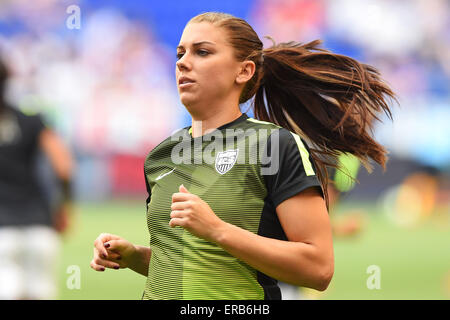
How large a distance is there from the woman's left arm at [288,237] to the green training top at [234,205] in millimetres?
62

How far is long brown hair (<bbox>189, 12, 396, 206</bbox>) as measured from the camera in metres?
2.58

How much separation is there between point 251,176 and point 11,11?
1308 cm

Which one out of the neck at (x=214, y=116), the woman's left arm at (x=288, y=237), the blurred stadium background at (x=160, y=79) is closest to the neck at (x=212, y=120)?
the neck at (x=214, y=116)

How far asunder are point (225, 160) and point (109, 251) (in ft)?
1.66

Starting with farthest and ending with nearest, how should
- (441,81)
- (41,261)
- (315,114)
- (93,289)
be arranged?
(441,81) → (93,289) → (41,261) → (315,114)

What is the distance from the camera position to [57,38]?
44.5 ft

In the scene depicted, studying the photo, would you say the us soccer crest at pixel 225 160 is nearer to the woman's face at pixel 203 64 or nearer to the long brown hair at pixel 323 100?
the woman's face at pixel 203 64

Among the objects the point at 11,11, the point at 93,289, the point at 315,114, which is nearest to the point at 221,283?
the point at 315,114

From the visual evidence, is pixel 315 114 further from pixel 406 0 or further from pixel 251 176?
pixel 406 0

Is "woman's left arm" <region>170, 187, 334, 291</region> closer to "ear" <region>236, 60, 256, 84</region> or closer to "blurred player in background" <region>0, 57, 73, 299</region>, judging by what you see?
"ear" <region>236, 60, 256, 84</region>

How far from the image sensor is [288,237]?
201cm

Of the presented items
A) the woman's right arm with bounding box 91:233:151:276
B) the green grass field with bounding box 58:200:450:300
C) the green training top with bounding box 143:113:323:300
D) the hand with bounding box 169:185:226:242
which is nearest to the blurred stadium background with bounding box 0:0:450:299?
the green grass field with bounding box 58:200:450:300

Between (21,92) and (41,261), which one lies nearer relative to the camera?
(41,261)

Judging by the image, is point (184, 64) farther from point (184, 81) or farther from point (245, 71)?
point (245, 71)
